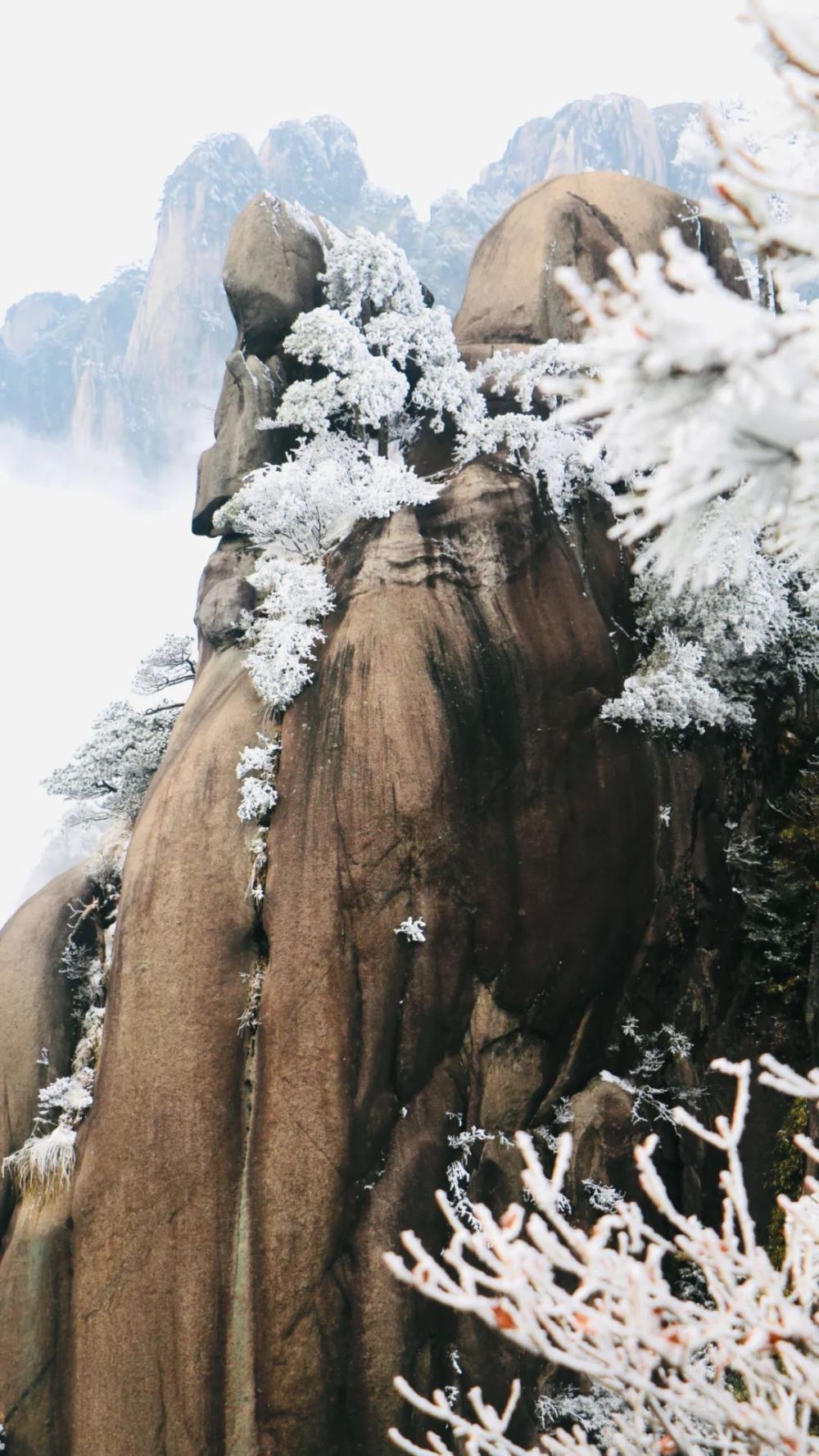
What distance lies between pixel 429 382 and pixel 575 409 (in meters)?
10.0

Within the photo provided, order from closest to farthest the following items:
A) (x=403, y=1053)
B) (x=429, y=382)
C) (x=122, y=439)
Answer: (x=403, y=1053) < (x=429, y=382) < (x=122, y=439)

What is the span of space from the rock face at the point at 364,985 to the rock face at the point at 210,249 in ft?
244

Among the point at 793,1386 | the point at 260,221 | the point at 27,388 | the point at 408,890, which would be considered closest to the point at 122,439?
the point at 27,388

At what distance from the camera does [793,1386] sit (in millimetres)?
2881

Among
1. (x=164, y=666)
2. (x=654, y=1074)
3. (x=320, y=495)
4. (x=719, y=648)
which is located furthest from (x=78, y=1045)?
(x=719, y=648)

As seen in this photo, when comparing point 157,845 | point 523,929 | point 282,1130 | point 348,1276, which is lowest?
point 348,1276

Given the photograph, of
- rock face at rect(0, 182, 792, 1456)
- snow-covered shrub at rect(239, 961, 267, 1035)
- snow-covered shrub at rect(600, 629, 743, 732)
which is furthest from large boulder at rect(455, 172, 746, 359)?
snow-covered shrub at rect(239, 961, 267, 1035)

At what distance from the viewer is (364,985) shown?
893 cm

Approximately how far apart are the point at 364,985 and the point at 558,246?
37.5ft

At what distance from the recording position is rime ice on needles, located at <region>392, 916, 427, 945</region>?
29.7 feet

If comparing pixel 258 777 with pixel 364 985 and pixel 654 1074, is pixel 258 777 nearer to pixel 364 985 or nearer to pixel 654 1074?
pixel 364 985

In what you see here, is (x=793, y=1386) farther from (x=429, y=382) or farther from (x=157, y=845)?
(x=429, y=382)

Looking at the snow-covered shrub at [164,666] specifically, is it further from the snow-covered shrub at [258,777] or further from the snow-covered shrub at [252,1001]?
the snow-covered shrub at [252,1001]

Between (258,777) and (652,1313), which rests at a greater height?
(258,777)
